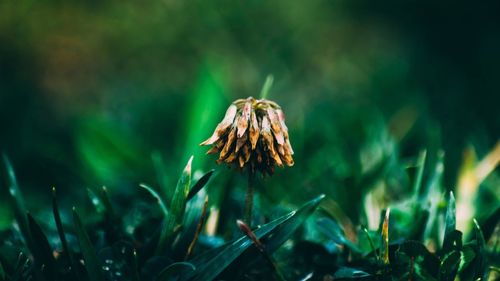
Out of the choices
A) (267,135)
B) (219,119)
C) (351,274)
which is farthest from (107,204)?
(219,119)

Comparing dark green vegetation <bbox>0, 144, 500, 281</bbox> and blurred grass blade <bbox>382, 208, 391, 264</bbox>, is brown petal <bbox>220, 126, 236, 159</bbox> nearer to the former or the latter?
dark green vegetation <bbox>0, 144, 500, 281</bbox>

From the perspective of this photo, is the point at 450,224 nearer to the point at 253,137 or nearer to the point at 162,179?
the point at 253,137

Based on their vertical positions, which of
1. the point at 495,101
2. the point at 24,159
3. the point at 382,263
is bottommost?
the point at 495,101

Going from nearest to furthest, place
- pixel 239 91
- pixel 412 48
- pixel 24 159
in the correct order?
pixel 24 159 → pixel 239 91 → pixel 412 48

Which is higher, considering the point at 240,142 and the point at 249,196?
the point at 240,142

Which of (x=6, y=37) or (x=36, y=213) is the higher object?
(x=6, y=37)

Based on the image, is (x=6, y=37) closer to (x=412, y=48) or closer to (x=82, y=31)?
(x=82, y=31)

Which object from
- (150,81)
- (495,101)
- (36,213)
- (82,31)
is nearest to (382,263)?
(36,213)
